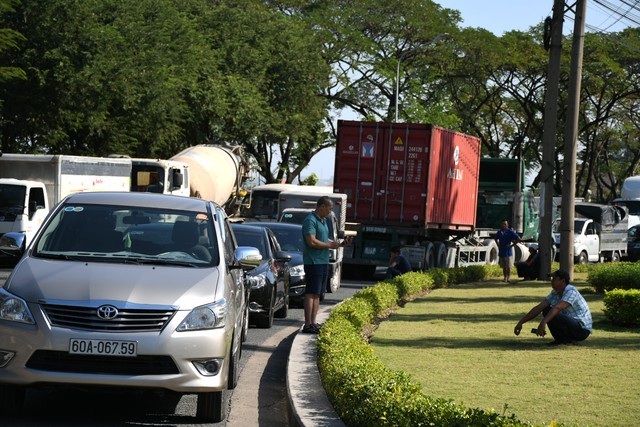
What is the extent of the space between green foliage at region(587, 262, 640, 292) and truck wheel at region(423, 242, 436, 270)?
6.62 m

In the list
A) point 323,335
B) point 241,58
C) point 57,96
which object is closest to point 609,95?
point 241,58

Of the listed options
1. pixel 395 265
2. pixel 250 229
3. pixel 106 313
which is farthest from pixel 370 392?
pixel 395 265

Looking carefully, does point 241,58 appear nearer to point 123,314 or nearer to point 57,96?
point 57,96

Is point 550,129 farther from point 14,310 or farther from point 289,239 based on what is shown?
point 14,310

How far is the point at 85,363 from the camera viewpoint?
8.24 meters

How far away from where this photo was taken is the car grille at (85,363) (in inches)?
323

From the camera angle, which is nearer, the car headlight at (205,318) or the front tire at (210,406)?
the car headlight at (205,318)

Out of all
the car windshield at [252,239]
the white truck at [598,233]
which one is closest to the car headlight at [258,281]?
the car windshield at [252,239]

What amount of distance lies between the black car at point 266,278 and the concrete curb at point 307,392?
295 cm

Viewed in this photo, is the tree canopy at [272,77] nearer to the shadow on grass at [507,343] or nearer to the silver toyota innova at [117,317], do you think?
the shadow on grass at [507,343]

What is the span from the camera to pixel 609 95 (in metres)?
60.1

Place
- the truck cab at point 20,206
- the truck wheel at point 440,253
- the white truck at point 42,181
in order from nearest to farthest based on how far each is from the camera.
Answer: the truck cab at point 20,206
the white truck at point 42,181
the truck wheel at point 440,253

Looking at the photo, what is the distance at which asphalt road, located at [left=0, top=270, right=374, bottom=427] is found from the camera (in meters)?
8.78

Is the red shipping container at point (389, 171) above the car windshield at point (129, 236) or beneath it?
above
